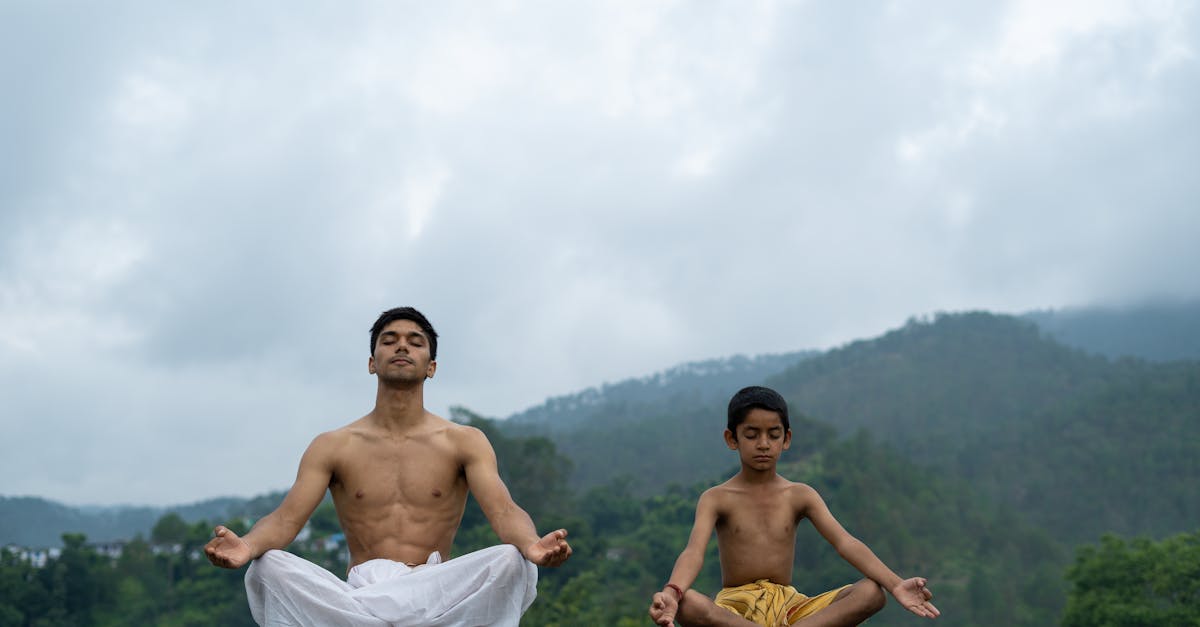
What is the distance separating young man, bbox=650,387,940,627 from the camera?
529cm

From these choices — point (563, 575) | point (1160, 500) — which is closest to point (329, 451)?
point (563, 575)

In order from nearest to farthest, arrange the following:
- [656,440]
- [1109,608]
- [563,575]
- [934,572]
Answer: [1109,608] < [563,575] < [934,572] < [656,440]

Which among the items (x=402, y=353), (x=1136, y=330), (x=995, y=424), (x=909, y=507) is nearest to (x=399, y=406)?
(x=402, y=353)

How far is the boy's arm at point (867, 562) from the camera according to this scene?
5055 millimetres

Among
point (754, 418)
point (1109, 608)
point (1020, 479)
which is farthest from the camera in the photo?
point (1020, 479)

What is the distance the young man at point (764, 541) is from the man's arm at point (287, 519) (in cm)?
174

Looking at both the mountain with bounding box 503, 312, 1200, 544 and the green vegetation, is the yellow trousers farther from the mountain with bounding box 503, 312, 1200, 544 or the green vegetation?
the mountain with bounding box 503, 312, 1200, 544

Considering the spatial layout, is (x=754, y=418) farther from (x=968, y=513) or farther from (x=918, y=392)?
(x=918, y=392)

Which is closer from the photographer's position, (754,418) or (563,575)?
(754,418)

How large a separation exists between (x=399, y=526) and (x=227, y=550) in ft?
2.97

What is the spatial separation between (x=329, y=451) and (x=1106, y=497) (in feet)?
206

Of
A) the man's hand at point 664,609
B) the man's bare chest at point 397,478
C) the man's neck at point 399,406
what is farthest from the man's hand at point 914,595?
the man's neck at point 399,406

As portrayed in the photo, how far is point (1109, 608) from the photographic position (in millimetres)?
27250

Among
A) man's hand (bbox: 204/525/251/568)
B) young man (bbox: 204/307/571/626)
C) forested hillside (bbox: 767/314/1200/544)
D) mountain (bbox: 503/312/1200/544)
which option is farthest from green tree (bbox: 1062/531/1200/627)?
mountain (bbox: 503/312/1200/544)
